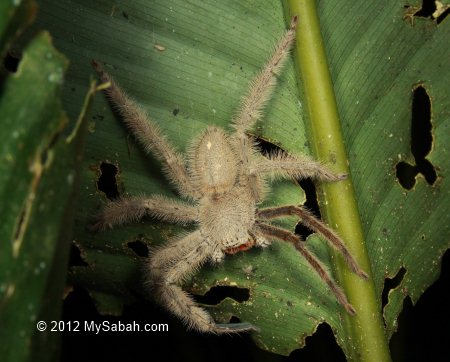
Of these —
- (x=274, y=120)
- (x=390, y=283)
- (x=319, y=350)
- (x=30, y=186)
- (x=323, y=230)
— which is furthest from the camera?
(x=319, y=350)

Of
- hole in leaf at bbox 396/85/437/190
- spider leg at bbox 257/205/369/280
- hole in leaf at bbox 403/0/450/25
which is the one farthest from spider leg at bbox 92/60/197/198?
hole in leaf at bbox 403/0/450/25

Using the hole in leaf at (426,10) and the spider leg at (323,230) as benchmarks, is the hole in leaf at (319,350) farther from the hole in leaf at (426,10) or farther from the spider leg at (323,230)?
the hole in leaf at (426,10)

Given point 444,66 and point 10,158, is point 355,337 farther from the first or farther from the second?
point 10,158

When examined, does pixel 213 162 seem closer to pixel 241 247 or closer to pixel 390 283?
pixel 241 247

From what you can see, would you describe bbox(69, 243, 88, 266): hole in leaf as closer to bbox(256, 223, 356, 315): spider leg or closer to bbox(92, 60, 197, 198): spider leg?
bbox(92, 60, 197, 198): spider leg

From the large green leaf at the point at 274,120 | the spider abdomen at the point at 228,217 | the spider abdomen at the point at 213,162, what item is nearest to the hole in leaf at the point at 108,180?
the large green leaf at the point at 274,120

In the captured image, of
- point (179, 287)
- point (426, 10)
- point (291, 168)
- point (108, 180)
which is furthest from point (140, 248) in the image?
point (426, 10)
